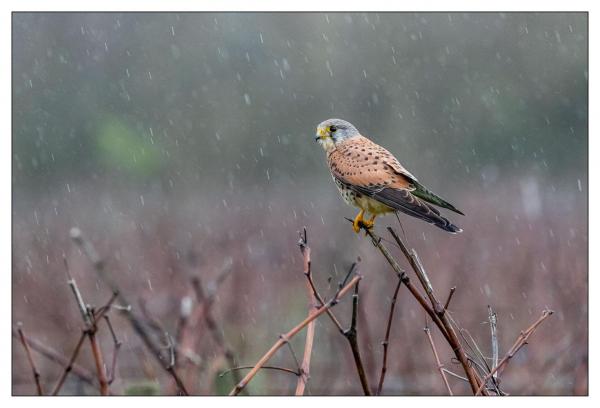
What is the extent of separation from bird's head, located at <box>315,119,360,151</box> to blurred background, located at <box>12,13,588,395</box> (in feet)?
1.92

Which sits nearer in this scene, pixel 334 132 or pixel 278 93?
pixel 334 132

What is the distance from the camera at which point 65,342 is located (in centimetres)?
339

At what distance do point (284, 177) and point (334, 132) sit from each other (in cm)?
599

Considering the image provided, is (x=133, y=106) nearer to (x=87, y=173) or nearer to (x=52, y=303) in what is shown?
(x=87, y=173)

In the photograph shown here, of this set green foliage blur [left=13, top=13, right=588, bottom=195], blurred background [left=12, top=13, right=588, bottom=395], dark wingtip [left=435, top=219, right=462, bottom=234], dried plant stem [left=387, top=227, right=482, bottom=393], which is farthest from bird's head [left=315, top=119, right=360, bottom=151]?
green foliage blur [left=13, top=13, right=588, bottom=195]

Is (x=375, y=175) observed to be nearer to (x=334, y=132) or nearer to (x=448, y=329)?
(x=334, y=132)

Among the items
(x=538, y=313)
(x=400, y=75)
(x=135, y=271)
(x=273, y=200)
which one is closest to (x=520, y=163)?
(x=400, y=75)

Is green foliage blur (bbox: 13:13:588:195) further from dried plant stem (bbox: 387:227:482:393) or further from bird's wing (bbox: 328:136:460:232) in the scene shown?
dried plant stem (bbox: 387:227:482:393)

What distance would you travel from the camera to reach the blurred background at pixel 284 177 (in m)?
3.48

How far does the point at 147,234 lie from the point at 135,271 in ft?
3.67

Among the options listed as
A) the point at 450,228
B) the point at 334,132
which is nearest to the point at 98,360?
the point at 450,228

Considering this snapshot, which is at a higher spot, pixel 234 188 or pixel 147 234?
pixel 234 188

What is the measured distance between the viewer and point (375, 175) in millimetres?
2500

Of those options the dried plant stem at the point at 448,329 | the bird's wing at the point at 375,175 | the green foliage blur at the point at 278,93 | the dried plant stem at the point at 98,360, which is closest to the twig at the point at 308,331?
the dried plant stem at the point at 448,329
